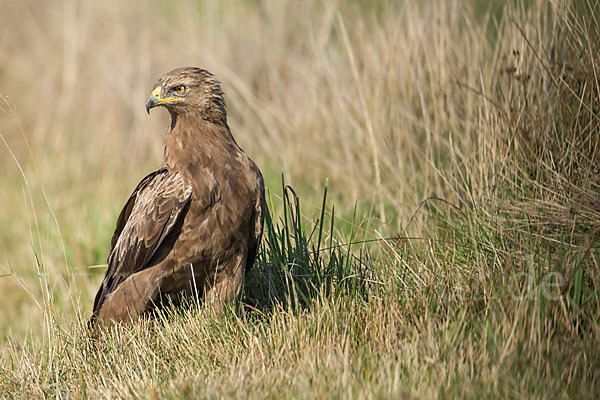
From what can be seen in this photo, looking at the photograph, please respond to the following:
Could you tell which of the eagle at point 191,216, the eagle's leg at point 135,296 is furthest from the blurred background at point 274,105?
the eagle at point 191,216

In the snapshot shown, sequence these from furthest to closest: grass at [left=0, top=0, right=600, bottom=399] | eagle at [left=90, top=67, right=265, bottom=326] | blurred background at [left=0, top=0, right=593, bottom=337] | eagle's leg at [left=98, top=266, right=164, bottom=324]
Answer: blurred background at [left=0, top=0, right=593, bottom=337] < eagle's leg at [left=98, top=266, right=164, bottom=324] < eagle at [left=90, top=67, right=265, bottom=326] < grass at [left=0, top=0, right=600, bottom=399]

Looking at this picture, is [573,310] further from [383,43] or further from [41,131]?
[41,131]

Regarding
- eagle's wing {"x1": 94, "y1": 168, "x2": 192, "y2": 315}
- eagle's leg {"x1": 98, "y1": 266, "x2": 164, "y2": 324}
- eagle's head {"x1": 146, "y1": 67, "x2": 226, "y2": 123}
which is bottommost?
eagle's leg {"x1": 98, "y1": 266, "x2": 164, "y2": 324}

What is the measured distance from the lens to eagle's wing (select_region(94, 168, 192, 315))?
4098mm

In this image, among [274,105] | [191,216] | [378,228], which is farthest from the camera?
[274,105]

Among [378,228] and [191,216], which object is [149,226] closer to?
[191,216]

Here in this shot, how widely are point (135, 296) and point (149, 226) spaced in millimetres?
441

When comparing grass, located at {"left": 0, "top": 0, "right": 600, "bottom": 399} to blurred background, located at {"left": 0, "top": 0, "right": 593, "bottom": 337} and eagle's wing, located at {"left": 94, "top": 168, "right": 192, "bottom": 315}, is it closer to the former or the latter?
blurred background, located at {"left": 0, "top": 0, "right": 593, "bottom": 337}

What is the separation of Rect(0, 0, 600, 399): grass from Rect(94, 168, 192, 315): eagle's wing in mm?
372

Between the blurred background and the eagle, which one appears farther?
the blurred background

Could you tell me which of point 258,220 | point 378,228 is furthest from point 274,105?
point 258,220

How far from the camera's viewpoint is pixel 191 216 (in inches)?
162

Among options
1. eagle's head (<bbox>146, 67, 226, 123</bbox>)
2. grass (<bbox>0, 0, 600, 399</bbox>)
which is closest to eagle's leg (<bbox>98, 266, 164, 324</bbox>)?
grass (<bbox>0, 0, 600, 399</bbox>)

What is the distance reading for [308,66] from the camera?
7445 millimetres
